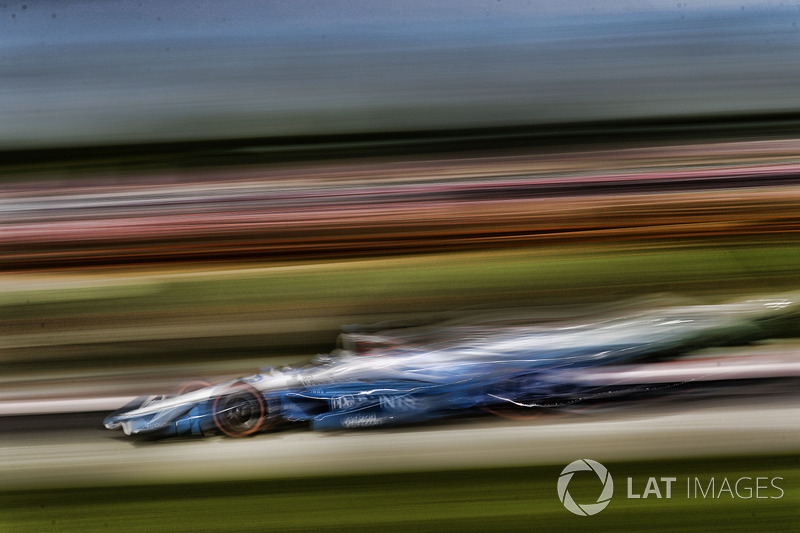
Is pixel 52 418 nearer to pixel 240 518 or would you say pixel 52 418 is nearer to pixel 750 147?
pixel 240 518

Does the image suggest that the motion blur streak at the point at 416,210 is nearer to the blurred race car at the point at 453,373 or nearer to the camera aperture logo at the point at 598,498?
the blurred race car at the point at 453,373

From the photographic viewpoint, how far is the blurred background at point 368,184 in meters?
0.83

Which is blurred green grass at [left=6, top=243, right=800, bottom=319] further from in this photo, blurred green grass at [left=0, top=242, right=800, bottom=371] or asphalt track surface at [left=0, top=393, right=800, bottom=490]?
asphalt track surface at [left=0, top=393, right=800, bottom=490]

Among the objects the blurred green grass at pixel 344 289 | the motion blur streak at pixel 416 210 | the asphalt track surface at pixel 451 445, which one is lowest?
the asphalt track surface at pixel 451 445

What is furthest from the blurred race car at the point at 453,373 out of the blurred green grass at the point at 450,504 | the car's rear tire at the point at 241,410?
the blurred green grass at the point at 450,504

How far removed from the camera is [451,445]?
0.83 m

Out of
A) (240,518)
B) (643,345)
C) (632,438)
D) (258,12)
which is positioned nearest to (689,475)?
(632,438)

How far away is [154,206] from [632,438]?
797mm

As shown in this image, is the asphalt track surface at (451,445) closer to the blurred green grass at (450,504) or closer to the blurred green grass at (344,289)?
the blurred green grass at (450,504)

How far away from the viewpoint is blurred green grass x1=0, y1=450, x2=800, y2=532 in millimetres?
848

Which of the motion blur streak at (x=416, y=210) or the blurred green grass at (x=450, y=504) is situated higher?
the motion blur streak at (x=416, y=210)

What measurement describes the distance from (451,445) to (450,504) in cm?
10

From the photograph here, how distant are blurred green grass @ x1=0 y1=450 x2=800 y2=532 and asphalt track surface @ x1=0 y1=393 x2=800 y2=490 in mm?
18

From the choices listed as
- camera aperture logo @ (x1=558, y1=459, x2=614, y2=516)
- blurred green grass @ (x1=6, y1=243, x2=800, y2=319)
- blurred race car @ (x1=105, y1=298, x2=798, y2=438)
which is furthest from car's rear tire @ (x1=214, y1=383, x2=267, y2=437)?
camera aperture logo @ (x1=558, y1=459, x2=614, y2=516)
